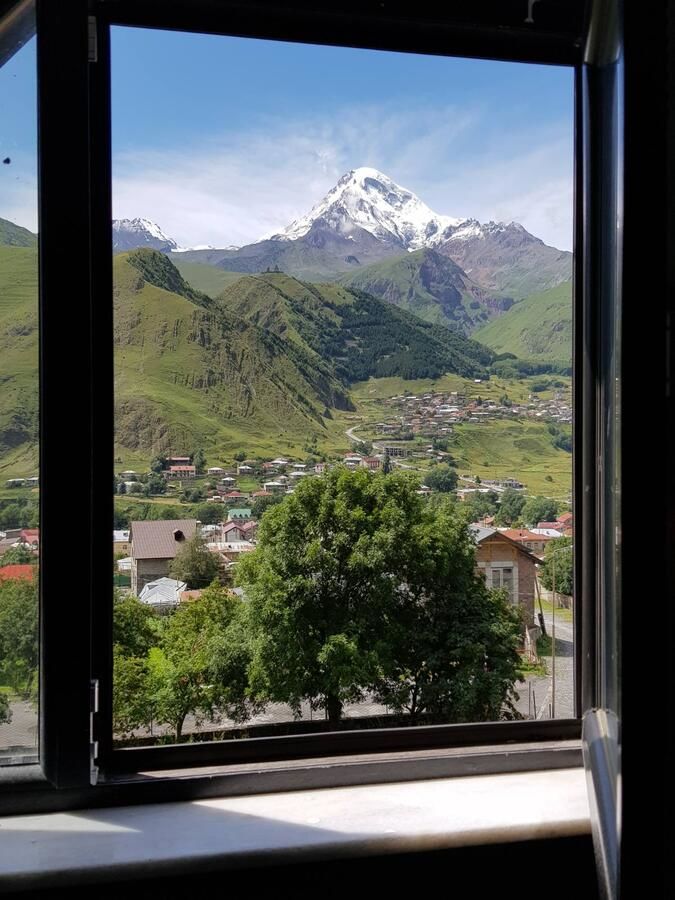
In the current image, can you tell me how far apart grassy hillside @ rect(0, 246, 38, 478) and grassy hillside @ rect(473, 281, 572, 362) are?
34.2 inches

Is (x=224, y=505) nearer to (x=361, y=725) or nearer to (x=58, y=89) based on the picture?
(x=361, y=725)

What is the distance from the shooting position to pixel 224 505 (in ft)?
4.38

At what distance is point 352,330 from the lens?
1.47 meters

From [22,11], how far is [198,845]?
137cm

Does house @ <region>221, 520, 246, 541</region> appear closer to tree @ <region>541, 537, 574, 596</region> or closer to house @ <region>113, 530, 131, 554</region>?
house @ <region>113, 530, 131, 554</region>

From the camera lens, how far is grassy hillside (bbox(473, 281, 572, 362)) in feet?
4.82

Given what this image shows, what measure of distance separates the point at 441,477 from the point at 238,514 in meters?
0.40

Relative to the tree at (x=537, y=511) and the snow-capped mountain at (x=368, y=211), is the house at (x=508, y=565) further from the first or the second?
the snow-capped mountain at (x=368, y=211)

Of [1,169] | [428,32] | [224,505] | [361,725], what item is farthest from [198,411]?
[428,32]

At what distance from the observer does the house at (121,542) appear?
128cm

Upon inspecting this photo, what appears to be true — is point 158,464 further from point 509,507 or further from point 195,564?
point 509,507

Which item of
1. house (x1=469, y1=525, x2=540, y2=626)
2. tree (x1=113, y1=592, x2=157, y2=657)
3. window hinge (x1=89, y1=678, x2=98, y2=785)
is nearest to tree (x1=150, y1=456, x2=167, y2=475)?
tree (x1=113, y1=592, x2=157, y2=657)

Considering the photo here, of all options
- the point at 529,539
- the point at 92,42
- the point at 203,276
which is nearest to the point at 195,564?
the point at 203,276

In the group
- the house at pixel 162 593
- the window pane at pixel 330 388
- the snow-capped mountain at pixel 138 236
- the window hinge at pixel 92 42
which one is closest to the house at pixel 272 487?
the window pane at pixel 330 388
